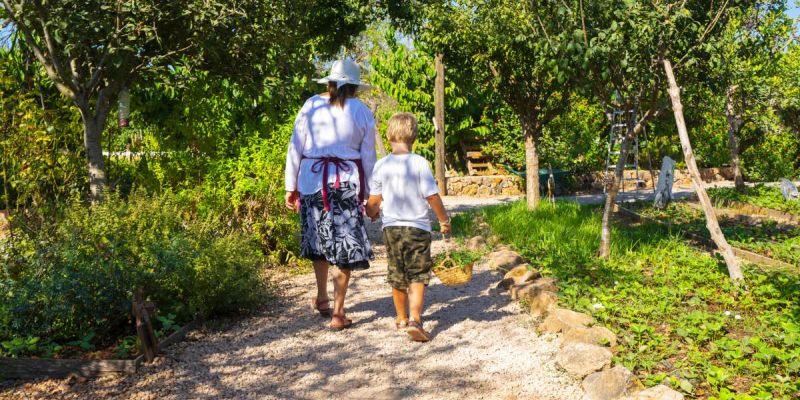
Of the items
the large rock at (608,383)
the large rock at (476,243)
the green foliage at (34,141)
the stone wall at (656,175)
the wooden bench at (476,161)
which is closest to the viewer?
the large rock at (608,383)

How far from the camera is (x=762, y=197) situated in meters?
12.0

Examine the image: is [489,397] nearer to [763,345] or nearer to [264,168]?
[763,345]

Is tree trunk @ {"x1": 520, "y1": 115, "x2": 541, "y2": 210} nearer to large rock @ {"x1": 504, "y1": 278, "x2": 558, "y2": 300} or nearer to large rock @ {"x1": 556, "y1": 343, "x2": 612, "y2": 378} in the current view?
large rock @ {"x1": 504, "y1": 278, "x2": 558, "y2": 300}

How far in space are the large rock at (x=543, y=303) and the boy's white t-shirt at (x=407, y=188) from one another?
1.11 m

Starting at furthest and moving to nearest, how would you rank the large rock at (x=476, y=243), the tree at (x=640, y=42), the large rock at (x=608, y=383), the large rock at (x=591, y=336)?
the large rock at (x=476, y=243)
the tree at (x=640, y=42)
the large rock at (x=591, y=336)
the large rock at (x=608, y=383)

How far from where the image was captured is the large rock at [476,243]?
7469 mm

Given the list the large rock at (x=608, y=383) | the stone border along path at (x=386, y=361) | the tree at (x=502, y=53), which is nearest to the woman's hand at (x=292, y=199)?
the stone border along path at (x=386, y=361)

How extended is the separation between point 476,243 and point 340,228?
3.30 metres

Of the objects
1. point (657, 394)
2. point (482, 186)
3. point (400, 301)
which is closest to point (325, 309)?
point (400, 301)

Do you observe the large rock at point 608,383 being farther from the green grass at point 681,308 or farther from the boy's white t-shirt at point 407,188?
the boy's white t-shirt at point 407,188

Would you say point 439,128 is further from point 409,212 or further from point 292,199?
point 409,212

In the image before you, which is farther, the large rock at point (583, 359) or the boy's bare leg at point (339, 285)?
the boy's bare leg at point (339, 285)

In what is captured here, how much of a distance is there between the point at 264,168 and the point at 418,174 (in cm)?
303

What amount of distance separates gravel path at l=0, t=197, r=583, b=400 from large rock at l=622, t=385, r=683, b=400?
36 cm
